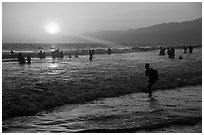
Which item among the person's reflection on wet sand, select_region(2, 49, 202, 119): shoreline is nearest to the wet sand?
the person's reflection on wet sand

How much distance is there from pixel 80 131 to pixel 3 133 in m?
2.06

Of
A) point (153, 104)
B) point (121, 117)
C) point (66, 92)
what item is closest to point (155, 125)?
point (121, 117)

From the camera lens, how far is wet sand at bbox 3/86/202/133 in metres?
8.98

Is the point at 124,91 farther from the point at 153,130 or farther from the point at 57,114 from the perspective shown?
the point at 153,130

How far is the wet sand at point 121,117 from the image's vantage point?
29.5 ft

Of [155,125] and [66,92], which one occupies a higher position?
[66,92]

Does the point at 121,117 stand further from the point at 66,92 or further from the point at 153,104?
the point at 66,92

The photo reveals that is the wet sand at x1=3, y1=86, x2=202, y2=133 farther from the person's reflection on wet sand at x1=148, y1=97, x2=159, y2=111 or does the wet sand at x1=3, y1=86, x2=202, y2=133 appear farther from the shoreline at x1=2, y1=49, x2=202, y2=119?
the shoreline at x1=2, y1=49, x2=202, y2=119

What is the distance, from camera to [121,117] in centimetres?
1009

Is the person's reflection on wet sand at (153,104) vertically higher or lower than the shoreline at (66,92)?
lower

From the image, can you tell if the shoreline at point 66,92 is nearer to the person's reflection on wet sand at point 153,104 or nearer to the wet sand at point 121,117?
the wet sand at point 121,117

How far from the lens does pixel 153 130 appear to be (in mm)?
8875

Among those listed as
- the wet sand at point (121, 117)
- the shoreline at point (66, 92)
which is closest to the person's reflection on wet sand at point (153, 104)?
the wet sand at point (121, 117)

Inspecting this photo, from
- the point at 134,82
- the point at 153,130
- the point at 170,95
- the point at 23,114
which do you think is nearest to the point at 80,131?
the point at 153,130
